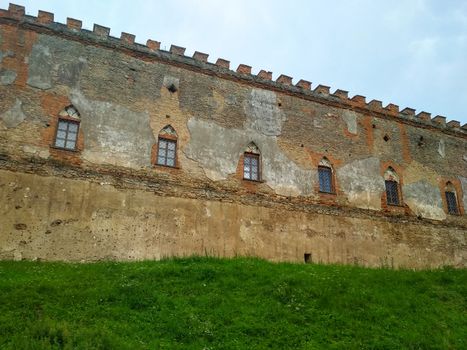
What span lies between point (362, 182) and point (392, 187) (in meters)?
1.68

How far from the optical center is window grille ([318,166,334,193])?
783 inches

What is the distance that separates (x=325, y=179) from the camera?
20125mm

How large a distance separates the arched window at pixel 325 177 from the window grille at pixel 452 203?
6.25 m

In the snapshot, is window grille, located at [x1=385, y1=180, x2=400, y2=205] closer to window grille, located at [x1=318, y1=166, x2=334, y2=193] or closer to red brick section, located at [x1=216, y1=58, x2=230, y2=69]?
window grille, located at [x1=318, y1=166, x2=334, y2=193]

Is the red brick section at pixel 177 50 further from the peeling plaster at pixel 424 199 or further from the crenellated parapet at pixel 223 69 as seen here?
the peeling plaster at pixel 424 199

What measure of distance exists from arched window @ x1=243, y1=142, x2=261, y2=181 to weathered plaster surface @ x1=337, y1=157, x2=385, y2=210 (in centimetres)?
365

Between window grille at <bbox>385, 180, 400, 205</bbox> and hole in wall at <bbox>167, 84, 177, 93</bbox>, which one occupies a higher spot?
hole in wall at <bbox>167, 84, 177, 93</bbox>

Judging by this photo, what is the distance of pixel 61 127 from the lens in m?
16.4

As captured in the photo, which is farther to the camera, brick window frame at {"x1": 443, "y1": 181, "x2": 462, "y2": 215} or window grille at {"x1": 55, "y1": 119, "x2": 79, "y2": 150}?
brick window frame at {"x1": 443, "y1": 181, "x2": 462, "y2": 215}

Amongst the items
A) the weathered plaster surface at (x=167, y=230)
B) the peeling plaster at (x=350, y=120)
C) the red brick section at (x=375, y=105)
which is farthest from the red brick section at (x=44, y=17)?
the red brick section at (x=375, y=105)

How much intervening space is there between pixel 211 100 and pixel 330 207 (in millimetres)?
6327

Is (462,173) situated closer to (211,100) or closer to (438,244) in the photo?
(438,244)

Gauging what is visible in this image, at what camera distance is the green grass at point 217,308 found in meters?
9.95

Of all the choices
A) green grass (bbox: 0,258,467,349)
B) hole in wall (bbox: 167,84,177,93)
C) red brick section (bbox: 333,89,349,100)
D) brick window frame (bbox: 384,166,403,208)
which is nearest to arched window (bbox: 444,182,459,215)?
brick window frame (bbox: 384,166,403,208)
